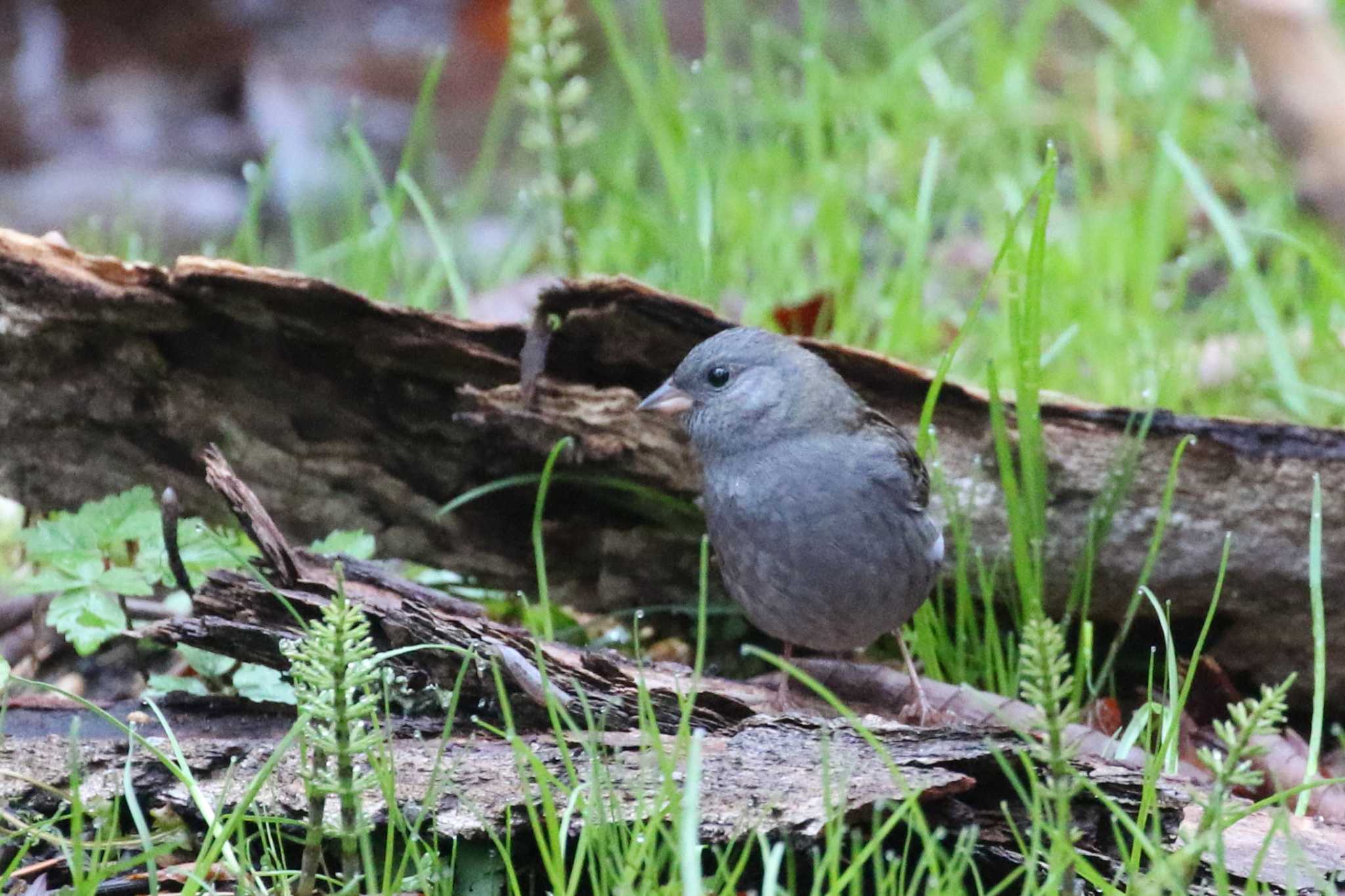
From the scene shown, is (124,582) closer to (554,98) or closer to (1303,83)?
(554,98)

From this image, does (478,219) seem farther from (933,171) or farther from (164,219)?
(933,171)

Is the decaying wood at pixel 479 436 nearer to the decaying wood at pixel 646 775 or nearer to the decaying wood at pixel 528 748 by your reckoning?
the decaying wood at pixel 528 748

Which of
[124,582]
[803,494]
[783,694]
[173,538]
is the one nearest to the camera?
[173,538]

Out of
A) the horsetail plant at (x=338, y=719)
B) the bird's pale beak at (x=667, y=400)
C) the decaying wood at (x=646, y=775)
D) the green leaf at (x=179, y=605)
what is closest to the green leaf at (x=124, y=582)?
the decaying wood at (x=646, y=775)

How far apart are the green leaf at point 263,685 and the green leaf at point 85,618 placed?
0.85ft

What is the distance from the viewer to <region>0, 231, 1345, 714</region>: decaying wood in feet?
9.78

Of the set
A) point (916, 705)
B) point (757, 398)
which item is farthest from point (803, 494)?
point (916, 705)

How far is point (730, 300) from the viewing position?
15.1 feet

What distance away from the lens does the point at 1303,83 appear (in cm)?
432

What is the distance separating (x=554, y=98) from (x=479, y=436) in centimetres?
136

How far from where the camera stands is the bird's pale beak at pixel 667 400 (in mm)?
3035

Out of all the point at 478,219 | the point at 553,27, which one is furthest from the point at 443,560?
the point at 478,219

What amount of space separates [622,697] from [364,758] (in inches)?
18.3

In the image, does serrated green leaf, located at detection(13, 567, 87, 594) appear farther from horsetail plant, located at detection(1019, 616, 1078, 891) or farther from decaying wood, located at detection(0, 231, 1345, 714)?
horsetail plant, located at detection(1019, 616, 1078, 891)
